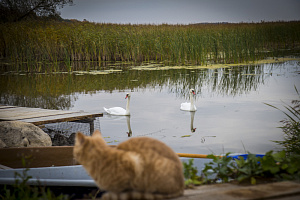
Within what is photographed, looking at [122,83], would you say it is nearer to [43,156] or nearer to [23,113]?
[23,113]

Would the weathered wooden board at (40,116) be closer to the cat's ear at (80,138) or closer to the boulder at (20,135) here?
the boulder at (20,135)

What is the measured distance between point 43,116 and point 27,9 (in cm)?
1900

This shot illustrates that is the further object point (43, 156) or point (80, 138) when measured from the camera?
point (43, 156)

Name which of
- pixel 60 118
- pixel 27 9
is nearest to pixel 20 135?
pixel 60 118

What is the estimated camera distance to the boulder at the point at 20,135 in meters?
4.50

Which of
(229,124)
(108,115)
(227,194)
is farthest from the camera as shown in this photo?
(108,115)

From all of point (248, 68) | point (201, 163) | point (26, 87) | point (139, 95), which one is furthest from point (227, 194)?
point (248, 68)

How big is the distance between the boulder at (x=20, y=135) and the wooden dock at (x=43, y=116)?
0.68m

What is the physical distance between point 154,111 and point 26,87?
518 cm

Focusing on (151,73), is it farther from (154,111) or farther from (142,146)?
(142,146)

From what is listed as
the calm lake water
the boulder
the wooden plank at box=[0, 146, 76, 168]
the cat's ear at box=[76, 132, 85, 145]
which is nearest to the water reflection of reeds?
the calm lake water

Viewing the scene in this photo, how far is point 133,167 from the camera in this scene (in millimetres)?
1669

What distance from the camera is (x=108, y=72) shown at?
1330 centimetres

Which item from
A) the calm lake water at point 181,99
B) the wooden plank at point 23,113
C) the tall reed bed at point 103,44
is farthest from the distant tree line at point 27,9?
the wooden plank at point 23,113
